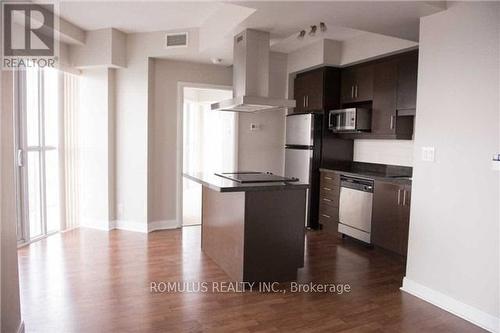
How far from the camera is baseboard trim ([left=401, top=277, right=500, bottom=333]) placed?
2.60m

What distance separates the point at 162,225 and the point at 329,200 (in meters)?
2.50

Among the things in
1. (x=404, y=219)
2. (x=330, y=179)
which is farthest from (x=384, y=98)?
(x=404, y=219)

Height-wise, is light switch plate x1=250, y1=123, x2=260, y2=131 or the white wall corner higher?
the white wall corner

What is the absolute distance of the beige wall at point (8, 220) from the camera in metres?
2.06

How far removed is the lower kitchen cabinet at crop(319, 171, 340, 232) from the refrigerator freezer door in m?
0.25

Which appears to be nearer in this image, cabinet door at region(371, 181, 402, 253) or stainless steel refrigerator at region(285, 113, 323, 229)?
cabinet door at region(371, 181, 402, 253)

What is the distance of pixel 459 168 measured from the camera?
9.16ft

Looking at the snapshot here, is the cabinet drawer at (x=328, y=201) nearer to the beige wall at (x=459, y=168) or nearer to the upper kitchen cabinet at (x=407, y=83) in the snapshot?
the upper kitchen cabinet at (x=407, y=83)

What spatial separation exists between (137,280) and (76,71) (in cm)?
331

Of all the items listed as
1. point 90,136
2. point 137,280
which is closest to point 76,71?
point 90,136

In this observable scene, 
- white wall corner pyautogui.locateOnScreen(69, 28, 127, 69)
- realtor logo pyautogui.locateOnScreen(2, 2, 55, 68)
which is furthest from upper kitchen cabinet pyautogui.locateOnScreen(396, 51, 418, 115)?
realtor logo pyautogui.locateOnScreen(2, 2, 55, 68)

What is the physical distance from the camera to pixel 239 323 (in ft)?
8.55

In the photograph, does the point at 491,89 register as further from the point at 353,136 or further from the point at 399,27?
the point at 353,136

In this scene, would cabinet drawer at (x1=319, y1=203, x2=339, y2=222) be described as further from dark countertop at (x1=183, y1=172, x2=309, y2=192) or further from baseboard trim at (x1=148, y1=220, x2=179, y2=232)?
baseboard trim at (x1=148, y1=220, x2=179, y2=232)
